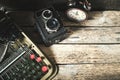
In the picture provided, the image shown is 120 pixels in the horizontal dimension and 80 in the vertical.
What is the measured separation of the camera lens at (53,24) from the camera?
47.7 inches

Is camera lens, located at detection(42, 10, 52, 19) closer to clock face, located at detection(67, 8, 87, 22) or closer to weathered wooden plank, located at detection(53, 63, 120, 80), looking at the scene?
clock face, located at detection(67, 8, 87, 22)

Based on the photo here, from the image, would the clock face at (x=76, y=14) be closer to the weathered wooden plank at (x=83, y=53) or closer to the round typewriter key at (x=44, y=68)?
the weathered wooden plank at (x=83, y=53)

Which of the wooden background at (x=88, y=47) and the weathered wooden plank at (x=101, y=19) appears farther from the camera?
the weathered wooden plank at (x=101, y=19)

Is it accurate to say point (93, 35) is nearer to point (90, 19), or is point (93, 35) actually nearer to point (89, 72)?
point (90, 19)

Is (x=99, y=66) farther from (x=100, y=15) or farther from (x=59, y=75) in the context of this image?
(x=100, y=15)

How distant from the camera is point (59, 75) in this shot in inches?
46.1

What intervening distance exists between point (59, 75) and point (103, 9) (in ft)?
1.50

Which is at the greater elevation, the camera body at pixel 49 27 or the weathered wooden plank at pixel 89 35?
the camera body at pixel 49 27

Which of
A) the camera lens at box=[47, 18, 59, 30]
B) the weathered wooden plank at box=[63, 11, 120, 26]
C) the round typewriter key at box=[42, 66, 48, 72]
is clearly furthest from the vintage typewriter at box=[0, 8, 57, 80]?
the weathered wooden plank at box=[63, 11, 120, 26]

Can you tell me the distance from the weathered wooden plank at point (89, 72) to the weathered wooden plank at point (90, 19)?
0.24m

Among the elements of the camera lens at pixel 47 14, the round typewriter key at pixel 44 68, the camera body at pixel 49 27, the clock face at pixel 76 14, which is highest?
the camera lens at pixel 47 14

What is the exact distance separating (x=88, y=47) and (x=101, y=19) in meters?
0.19

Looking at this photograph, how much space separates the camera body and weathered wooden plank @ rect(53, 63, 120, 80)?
133mm

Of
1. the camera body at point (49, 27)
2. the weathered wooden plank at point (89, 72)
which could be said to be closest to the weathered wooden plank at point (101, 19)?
the camera body at point (49, 27)
